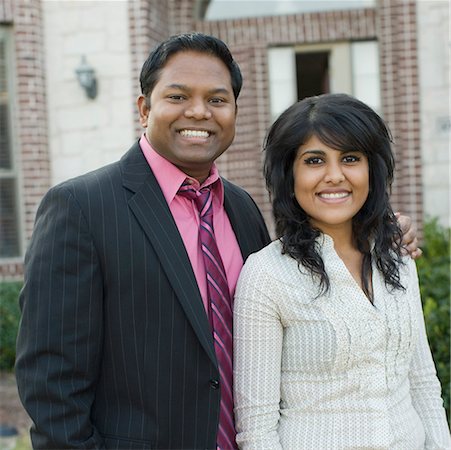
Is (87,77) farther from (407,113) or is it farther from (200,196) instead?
(200,196)

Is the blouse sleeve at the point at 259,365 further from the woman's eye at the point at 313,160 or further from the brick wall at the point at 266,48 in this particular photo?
the brick wall at the point at 266,48

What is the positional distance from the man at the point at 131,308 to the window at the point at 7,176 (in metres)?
5.45

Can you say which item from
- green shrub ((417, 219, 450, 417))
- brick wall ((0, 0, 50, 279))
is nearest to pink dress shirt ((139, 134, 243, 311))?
green shrub ((417, 219, 450, 417))

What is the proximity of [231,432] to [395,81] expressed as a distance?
5.56 m

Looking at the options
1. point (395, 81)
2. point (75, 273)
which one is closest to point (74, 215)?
point (75, 273)

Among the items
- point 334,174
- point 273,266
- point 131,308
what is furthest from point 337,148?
point 131,308

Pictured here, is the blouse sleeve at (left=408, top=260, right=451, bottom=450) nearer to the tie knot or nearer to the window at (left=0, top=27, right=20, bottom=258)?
the tie knot

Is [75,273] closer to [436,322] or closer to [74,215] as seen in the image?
[74,215]

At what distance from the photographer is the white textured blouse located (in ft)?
6.91

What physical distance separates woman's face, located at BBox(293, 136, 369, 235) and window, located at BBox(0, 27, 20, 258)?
5711 millimetres

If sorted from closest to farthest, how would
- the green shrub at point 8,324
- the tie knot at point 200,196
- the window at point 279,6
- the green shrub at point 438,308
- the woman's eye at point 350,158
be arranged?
1. the woman's eye at point 350,158
2. the tie knot at point 200,196
3. the green shrub at point 438,308
4. the green shrub at point 8,324
5. the window at point 279,6

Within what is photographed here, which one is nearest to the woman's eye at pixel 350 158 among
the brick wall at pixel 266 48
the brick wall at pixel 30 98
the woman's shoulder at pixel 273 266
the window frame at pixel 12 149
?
the woman's shoulder at pixel 273 266

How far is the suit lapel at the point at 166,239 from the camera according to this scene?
83.4 inches

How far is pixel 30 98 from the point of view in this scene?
707 cm
